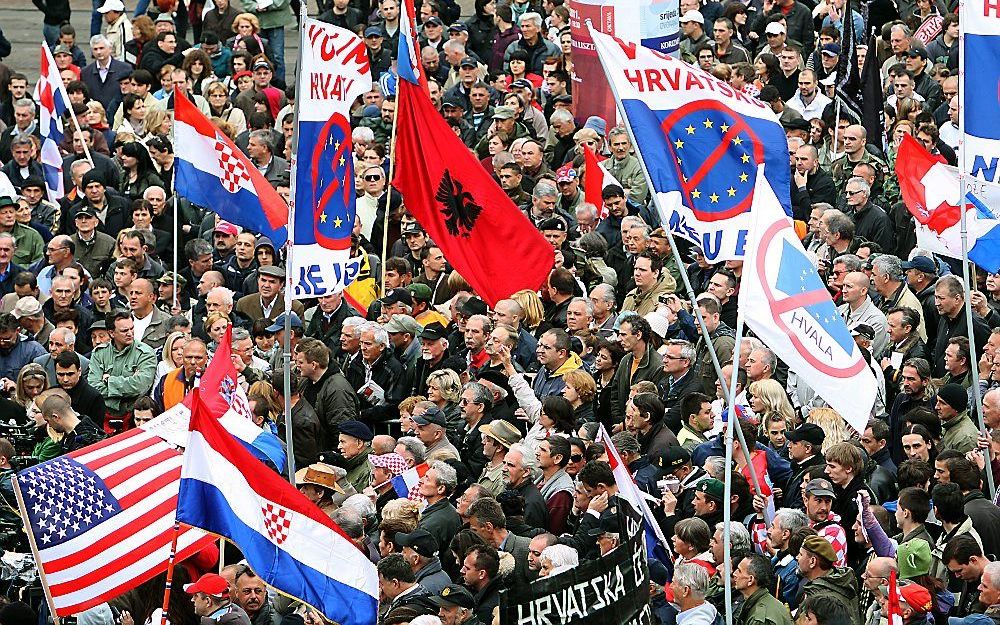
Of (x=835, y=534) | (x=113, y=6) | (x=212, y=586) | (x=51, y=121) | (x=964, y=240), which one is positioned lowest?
(x=212, y=586)

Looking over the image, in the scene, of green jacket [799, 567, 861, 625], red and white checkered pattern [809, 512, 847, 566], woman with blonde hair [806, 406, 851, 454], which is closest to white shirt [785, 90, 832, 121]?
woman with blonde hair [806, 406, 851, 454]

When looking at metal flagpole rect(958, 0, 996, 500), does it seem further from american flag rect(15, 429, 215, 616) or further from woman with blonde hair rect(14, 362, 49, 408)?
woman with blonde hair rect(14, 362, 49, 408)

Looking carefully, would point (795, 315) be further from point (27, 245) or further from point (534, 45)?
point (534, 45)

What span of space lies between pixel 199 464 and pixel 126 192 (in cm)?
1002

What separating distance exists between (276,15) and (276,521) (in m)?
14.5

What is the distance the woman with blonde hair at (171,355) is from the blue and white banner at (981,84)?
5864mm

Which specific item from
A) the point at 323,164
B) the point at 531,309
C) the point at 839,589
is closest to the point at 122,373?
the point at 323,164

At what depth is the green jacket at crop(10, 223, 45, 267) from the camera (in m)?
18.5

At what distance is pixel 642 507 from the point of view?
10609 mm

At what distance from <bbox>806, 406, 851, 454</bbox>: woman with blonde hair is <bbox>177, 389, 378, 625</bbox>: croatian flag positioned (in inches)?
139

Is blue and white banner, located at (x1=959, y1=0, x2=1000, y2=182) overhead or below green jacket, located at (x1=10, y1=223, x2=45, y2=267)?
overhead

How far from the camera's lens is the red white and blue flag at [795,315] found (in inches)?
420

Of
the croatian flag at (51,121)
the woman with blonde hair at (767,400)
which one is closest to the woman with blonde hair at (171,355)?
the woman with blonde hair at (767,400)

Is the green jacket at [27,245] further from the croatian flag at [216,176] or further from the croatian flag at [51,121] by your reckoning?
the croatian flag at [216,176]
